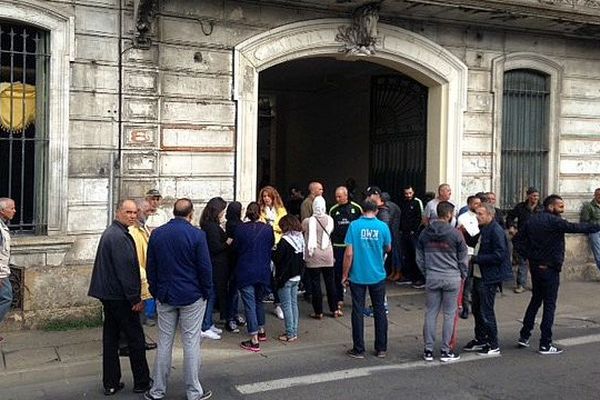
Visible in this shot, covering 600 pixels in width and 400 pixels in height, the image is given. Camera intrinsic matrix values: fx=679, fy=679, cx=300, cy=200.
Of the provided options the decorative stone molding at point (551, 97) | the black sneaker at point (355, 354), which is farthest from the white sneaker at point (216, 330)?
the decorative stone molding at point (551, 97)

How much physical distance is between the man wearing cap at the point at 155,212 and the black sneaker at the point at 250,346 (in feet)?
6.48

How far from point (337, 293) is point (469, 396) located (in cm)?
341

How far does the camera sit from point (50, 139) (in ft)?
28.1

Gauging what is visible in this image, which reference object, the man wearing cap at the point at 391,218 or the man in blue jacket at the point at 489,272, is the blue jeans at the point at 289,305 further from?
the man wearing cap at the point at 391,218

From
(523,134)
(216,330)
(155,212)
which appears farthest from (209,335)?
(523,134)

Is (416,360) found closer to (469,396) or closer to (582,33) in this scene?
(469,396)

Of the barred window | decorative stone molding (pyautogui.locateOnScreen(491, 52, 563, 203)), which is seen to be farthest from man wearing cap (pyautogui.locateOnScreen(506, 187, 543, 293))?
the barred window

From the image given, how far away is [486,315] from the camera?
7297 mm

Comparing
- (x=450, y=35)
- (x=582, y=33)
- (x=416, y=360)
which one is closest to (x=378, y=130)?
(x=450, y=35)

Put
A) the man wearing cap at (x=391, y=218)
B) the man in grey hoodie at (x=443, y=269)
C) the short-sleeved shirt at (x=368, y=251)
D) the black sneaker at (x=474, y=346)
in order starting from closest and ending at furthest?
1. the man in grey hoodie at (x=443, y=269)
2. the short-sleeved shirt at (x=368, y=251)
3. the black sneaker at (x=474, y=346)
4. the man wearing cap at (x=391, y=218)

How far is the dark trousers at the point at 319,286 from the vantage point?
8.70 m

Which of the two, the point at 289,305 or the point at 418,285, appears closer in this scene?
the point at 289,305

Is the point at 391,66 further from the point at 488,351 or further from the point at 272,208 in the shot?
the point at 488,351

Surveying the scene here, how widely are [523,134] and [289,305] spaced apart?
21.4ft
